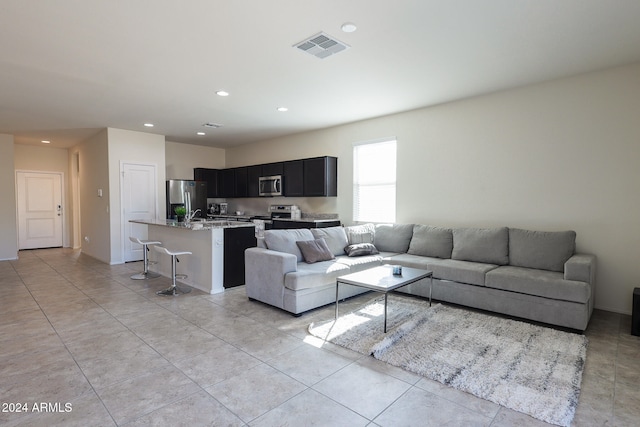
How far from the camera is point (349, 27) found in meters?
2.75

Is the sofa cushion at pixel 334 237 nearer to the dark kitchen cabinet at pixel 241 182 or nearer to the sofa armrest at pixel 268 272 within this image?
the sofa armrest at pixel 268 272

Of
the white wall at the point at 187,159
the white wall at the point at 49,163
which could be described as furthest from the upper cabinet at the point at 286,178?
the white wall at the point at 49,163

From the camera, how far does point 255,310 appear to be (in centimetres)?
377

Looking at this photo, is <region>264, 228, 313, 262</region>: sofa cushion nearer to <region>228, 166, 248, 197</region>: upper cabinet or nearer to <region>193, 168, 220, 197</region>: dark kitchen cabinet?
<region>228, 166, 248, 197</region>: upper cabinet

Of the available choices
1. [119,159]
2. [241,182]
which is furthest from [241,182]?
[119,159]

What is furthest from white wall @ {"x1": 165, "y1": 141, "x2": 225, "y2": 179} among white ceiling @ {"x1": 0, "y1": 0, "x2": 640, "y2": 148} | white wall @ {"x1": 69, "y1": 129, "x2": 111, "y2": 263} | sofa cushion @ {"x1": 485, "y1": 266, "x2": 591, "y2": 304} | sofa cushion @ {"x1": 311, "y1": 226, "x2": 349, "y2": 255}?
sofa cushion @ {"x1": 485, "y1": 266, "x2": 591, "y2": 304}

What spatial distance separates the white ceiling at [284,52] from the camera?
98.8 inches

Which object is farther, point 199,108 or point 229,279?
point 199,108

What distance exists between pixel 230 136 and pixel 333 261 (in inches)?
172

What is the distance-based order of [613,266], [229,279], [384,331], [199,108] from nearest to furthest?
[384,331] < [613,266] < [229,279] < [199,108]

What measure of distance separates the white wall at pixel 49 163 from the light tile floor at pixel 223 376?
6.14 meters

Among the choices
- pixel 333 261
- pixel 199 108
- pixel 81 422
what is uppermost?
pixel 199 108

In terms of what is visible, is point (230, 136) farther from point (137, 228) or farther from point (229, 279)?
point (229, 279)

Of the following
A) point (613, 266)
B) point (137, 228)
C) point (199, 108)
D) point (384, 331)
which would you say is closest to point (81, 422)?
point (384, 331)
